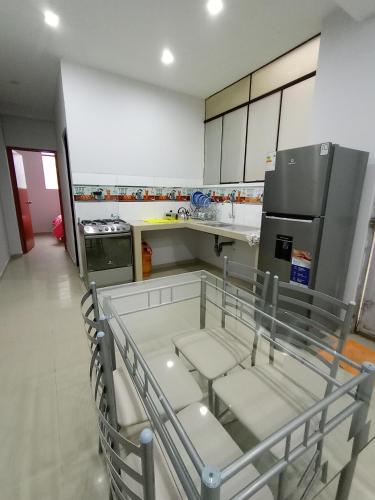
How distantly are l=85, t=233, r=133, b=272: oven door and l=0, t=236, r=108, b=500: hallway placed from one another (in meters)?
0.51

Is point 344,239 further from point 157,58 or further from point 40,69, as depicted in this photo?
point 40,69

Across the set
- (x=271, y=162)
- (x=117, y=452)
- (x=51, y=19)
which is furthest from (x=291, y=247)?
(x=51, y=19)

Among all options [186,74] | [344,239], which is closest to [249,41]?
[186,74]

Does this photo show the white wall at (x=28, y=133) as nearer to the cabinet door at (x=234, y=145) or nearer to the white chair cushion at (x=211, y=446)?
the cabinet door at (x=234, y=145)

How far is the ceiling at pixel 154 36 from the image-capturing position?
6.59ft

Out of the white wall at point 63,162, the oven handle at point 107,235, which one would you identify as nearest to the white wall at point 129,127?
the white wall at point 63,162

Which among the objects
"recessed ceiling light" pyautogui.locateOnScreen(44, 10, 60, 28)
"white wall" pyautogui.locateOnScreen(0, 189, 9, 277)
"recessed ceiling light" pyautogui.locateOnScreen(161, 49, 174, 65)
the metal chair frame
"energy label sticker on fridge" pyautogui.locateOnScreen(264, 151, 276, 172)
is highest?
"recessed ceiling light" pyautogui.locateOnScreen(161, 49, 174, 65)

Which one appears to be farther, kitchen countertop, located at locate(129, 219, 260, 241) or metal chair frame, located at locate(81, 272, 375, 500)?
kitchen countertop, located at locate(129, 219, 260, 241)

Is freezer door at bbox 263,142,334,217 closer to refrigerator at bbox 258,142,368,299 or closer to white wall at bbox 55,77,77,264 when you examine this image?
refrigerator at bbox 258,142,368,299

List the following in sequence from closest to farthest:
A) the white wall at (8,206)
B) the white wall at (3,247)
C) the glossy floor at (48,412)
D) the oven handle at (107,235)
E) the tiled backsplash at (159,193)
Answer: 1. the glossy floor at (48,412)
2. the oven handle at (107,235)
3. the tiled backsplash at (159,193)
4. the white wall at (3,247)
5. the white wall at (8,206)

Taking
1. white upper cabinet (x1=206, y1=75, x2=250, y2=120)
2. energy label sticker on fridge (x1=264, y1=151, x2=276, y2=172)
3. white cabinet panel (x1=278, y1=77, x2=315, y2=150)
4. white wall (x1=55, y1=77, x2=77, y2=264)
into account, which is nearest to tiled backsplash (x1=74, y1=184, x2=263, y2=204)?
white wall (x1=55, y1=77, x2=77, y2=264)

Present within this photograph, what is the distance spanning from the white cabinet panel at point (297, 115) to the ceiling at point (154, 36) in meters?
0.44

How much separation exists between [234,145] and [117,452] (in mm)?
3576

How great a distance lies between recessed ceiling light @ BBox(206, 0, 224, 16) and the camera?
1.95 metres
